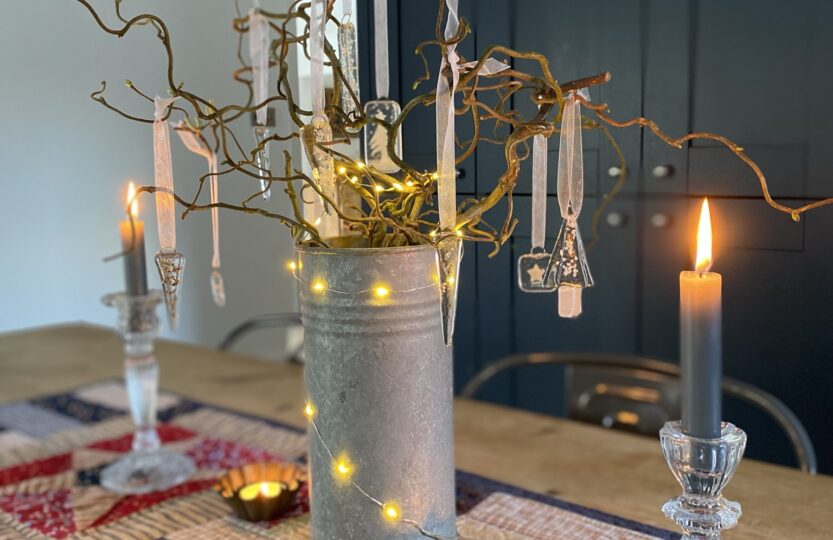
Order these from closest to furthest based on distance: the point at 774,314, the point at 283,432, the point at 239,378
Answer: the point at 774,314 < the point at 283,432 < the point at 239,378

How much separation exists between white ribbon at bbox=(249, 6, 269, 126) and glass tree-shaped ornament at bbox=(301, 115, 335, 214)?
0.41 feet

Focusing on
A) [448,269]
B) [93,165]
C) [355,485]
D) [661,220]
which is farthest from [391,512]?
[661,220]

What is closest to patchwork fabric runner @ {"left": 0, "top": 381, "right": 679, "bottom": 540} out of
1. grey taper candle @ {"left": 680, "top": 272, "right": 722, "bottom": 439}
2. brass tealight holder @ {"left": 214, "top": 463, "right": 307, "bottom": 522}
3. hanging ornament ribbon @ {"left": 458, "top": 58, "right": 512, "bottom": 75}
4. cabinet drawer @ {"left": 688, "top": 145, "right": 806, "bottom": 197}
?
brass tealight holder @ {"left": 214, "top": 463, "right": 307, "bottom": 522}

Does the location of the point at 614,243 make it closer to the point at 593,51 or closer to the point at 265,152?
the point at 593,51

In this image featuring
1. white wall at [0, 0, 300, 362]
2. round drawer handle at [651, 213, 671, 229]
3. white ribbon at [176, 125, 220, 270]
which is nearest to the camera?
white ribbon at [176, 125, 220, 270]

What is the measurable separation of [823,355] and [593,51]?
1.25 ft

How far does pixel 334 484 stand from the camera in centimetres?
71

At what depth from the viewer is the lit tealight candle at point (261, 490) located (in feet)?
2.79

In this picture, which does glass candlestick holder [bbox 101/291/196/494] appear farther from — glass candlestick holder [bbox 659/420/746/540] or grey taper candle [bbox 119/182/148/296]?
glass candlestick holder [bbox 659/420/746/540]

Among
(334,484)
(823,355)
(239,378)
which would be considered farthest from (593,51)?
(239,378)

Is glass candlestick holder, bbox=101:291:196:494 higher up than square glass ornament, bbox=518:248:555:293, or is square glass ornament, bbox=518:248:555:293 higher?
square glass ornament, bbox=518:248:555:293

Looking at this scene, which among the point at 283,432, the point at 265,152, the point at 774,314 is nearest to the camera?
the point at 265,152

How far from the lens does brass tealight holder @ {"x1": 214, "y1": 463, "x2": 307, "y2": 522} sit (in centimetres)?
85

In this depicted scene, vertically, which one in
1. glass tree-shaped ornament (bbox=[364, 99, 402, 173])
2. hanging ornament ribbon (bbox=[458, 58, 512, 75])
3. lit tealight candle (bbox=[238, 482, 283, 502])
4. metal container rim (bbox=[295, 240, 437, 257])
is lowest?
lit tealight candle (bbox=[238, 482, 283, 502])
